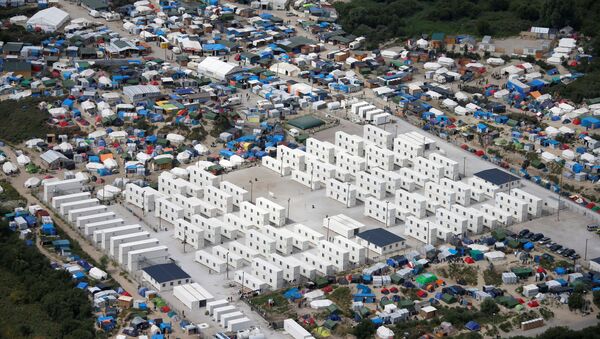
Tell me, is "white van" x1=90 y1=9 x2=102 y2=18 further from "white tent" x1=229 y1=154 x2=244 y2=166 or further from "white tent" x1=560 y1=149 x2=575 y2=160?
"white tent" x1=560 y1=149 x2=575 y2=160

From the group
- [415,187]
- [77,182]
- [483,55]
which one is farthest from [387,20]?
[77,182]

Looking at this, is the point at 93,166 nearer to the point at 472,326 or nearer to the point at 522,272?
the point at 522,272

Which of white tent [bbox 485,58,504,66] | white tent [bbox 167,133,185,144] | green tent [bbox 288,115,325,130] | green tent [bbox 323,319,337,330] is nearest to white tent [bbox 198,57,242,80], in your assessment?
green tent [bbox 288,115,325,130]

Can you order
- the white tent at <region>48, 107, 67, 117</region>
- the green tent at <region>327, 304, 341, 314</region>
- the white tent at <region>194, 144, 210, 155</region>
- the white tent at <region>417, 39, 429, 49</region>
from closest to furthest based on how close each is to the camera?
the green tent at <region>327, 304, 341, 314</region> → the white tent at <region>194, 144, 210, 155</region> → the white tent at <region>48, 107, 67, 117</region> → the white tent at <region>417, 39, 429, 49</region>

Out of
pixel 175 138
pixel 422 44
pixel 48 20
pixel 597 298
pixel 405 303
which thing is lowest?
pixel 422 44

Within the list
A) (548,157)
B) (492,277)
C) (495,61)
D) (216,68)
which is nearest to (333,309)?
(492,277)

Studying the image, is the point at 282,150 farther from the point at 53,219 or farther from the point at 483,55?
the point at 483,55

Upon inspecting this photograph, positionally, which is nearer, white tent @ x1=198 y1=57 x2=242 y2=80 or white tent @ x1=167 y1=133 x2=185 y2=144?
white tent @ x1=167 y1=133 x2=185 y2=144
